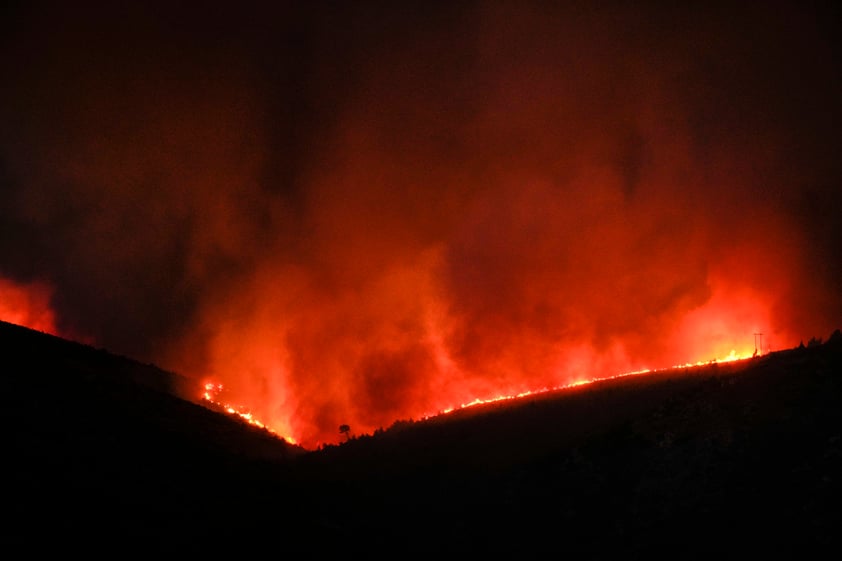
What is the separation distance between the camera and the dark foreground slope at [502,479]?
22.9 metres

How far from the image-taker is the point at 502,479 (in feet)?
97.8

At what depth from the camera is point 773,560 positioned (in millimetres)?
19859

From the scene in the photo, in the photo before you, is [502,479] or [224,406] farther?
[224,406]

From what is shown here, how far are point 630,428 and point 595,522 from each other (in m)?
5.91

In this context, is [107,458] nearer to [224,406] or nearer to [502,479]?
[502,479]

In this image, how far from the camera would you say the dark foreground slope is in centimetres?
2289

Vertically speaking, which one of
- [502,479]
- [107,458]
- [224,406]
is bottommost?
[502,479]

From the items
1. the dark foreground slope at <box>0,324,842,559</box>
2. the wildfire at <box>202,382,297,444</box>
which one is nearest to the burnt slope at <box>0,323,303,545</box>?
the dark foreground slope at <box>0,324,842,559</box>

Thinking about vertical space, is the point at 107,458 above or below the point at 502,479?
above

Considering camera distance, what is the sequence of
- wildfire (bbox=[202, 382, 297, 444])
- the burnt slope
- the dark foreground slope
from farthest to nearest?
wildfire (bbox=[202, 382, 297, 444])
the burnt slope
the dark foreground slope

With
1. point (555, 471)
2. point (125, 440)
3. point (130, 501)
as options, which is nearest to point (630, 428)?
point (555, 471)

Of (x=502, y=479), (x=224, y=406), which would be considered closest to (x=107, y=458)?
(x=502, y=479)

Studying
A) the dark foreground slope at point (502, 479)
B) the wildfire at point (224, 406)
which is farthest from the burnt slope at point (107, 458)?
the wildfire at point (224, 406)

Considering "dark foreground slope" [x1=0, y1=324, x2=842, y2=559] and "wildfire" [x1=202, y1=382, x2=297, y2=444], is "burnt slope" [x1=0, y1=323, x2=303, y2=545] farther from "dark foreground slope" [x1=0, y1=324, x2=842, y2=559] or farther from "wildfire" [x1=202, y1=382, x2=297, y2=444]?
"wildfire" [x1=202, y1=382, x2=297, y2=444]
